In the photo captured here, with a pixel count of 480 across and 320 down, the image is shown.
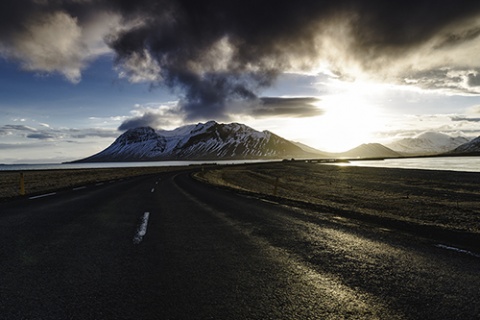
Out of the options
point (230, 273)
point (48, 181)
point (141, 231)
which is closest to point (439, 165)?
point (48, 181)

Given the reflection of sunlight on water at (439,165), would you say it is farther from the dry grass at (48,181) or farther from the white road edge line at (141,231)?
the dry grass at (48,181)

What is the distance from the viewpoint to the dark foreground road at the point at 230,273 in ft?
11.1

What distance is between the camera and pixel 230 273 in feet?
14.9

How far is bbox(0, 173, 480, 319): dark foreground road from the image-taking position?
3.39m

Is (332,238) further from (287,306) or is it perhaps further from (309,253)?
(287,306)

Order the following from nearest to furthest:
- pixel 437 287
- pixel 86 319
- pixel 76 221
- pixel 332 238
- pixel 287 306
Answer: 1. pixel 86 319
2. pixel 287 306
3. pixel 437 287
4. pixel 332 238
5. pixel 76 221

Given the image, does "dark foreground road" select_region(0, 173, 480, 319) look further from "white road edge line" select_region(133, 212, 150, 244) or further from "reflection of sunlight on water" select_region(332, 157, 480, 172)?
"reflection of sunlight on water" select_region(332, 157, 480, 172)

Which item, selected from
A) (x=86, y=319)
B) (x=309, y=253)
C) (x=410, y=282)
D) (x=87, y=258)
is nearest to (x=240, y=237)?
(x=309, y=253)

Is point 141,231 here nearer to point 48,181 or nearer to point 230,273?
point 230,273

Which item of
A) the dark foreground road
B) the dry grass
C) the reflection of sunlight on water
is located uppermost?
the dark foreground road

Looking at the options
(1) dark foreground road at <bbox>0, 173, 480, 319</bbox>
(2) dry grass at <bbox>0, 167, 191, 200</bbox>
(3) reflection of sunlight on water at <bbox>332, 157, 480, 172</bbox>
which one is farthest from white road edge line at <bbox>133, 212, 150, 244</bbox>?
(3) reflection of sunlight on water at <bbox>332, 157, 480, 172</bbox>

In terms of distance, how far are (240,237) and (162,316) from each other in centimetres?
379

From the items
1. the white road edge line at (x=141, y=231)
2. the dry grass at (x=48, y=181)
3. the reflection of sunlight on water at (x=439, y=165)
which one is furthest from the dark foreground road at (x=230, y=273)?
the reflection of sunlight on water at (x=439, y=165)

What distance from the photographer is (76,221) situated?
8875 millimetres
